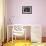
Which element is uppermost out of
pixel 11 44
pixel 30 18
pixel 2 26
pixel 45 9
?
pixel 45 9

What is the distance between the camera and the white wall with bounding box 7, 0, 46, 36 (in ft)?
7.29

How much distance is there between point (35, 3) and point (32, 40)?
63 cm

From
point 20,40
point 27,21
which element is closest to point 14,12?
point 27,21

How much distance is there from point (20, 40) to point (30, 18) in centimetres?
A: 41

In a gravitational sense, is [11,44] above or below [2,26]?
below

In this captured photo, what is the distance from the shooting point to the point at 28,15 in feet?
7.30

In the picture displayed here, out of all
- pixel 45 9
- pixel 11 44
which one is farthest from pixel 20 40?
pixel 45 9

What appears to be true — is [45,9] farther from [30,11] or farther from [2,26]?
[2,26]

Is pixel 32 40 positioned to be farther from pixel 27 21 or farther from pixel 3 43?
pixel 3 43

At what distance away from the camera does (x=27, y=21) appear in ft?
7.29

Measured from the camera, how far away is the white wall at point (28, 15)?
2221 millimetres

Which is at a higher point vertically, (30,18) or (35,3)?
(35,3)

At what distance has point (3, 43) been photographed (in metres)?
2.21

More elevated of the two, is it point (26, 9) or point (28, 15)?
point (26, 9)
